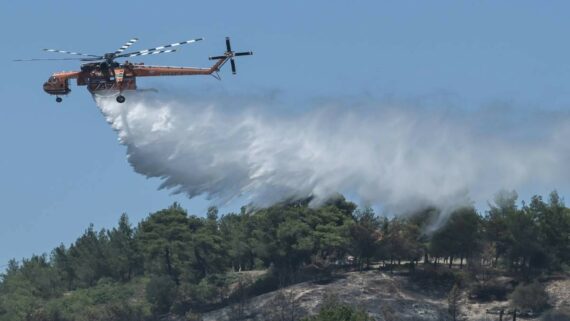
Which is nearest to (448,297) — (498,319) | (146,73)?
(498,319)

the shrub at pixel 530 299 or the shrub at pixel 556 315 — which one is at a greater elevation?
the shrub at pixel 530 299

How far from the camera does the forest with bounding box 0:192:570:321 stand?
124188 millimetres

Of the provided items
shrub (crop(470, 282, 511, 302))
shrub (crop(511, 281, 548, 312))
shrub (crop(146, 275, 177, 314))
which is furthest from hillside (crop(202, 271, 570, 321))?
shrub (crop(146, 275, 177, 314))

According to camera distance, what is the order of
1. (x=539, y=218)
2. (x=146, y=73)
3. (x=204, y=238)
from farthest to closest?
(x=204, y=238) → (x=539, y=218) → (x=146, y=73)

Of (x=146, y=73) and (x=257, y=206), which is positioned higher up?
(x=146, y=73)

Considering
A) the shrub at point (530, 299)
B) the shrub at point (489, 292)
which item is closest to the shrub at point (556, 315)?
the shrub at point (530, 299)

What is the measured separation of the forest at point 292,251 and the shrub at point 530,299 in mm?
5666

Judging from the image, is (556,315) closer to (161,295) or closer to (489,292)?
(489,292)

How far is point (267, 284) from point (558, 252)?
24.3 m

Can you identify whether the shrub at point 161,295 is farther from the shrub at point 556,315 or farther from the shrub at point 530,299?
the shrub at point 556,315

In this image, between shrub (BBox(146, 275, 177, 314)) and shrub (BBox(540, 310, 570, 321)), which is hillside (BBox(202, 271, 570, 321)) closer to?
shrub (BBox(540, 310, 570, 321))

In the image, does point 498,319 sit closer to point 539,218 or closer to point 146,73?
point 539,218

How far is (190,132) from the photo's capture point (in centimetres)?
10312

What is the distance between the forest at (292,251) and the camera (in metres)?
124
